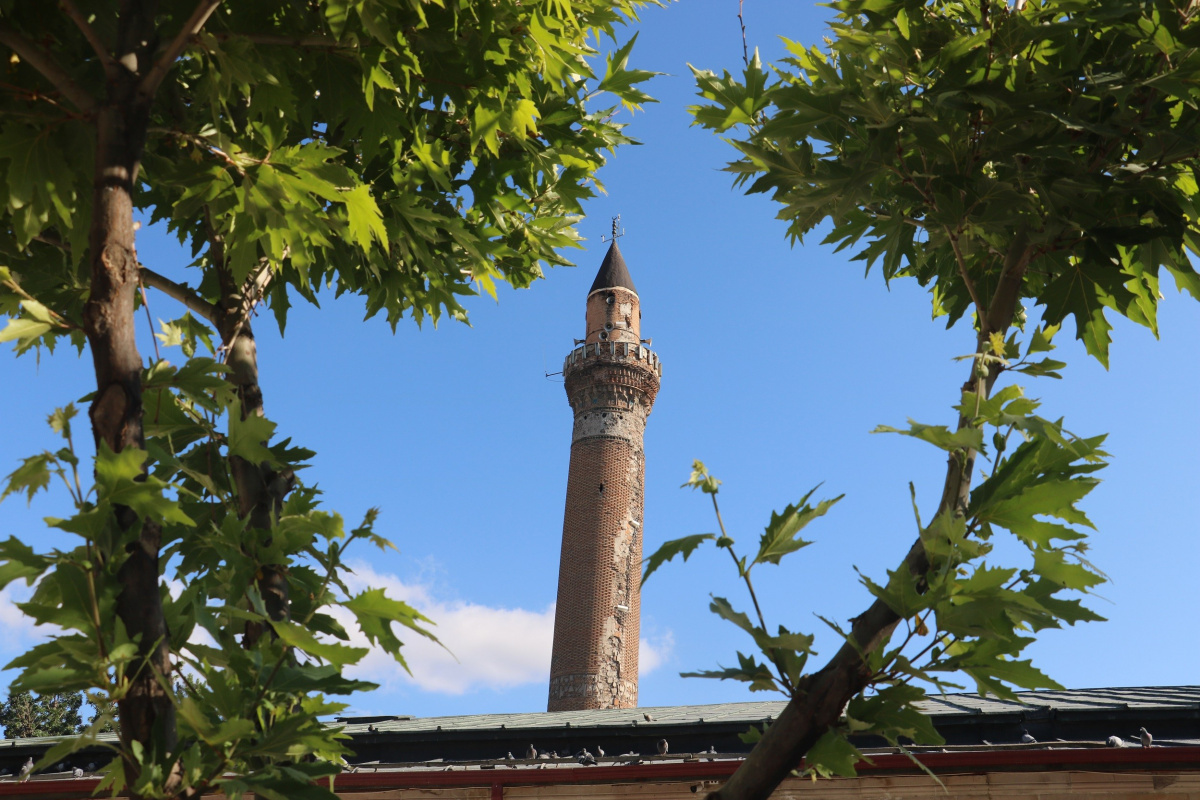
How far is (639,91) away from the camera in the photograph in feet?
18.5

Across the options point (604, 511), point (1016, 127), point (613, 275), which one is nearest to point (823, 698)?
point (1016, 127)

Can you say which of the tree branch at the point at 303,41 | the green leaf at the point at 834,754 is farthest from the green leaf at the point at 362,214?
the green leaf at the point at 834,754

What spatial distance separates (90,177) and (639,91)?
3.11m

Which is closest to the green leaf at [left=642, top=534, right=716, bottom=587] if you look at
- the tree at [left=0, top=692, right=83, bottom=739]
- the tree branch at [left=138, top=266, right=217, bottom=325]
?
the tree branch at [left=138, top=266, right=217, bottom=325]

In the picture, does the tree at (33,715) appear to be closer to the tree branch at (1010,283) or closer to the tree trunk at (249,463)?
the tree trunk at (249,463)

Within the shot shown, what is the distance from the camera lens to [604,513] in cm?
3481

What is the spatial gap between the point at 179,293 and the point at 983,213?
3817mm

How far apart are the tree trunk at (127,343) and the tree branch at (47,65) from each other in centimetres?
12

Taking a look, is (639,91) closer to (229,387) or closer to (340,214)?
(340,214)

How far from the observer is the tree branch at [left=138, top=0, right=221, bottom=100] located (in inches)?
122

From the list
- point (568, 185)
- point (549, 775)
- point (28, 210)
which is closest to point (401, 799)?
point (549, 775)

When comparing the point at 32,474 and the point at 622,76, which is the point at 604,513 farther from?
the point at 32,474

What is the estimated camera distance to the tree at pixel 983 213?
254 centimetres

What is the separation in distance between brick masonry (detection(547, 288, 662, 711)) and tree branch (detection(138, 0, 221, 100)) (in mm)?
30516
